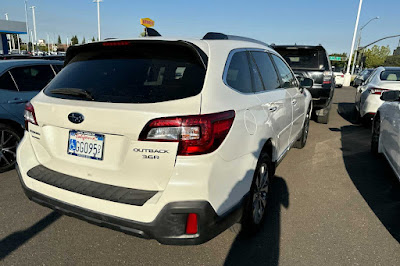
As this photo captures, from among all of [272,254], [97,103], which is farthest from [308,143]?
[97,103]

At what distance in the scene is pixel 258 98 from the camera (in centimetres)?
253

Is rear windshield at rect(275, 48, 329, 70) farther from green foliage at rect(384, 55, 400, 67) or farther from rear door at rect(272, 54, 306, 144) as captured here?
green foliage at rect(384, 55, 400, 67)

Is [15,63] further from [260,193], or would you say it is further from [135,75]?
[260,193]

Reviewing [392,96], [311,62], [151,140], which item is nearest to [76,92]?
[151,140]

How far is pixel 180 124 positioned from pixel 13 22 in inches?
1747

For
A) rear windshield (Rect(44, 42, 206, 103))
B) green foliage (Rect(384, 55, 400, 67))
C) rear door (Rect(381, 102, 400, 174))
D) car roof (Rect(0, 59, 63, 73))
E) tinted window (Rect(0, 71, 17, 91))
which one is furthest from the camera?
green foliage (Rect(384, 55, 400, 67))

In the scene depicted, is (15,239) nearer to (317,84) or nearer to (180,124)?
(180,124)

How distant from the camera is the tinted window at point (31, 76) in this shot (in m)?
4.21

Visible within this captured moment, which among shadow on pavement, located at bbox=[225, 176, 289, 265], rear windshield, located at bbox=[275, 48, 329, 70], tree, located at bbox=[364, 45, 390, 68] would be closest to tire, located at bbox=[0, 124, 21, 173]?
shadow on pavement, located at bbox=[225, 176, 289, 265]

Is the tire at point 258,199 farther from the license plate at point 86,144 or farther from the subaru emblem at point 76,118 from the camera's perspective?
the subaru emblem at point 76,118

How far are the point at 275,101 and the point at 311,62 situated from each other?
16.0 feet

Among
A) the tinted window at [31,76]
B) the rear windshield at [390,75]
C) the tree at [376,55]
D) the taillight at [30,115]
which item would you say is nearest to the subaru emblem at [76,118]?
the taillight at [30,115]

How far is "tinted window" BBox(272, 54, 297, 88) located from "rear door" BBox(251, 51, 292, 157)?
0.18 metres

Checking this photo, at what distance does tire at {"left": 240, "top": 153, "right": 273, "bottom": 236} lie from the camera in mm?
2365
